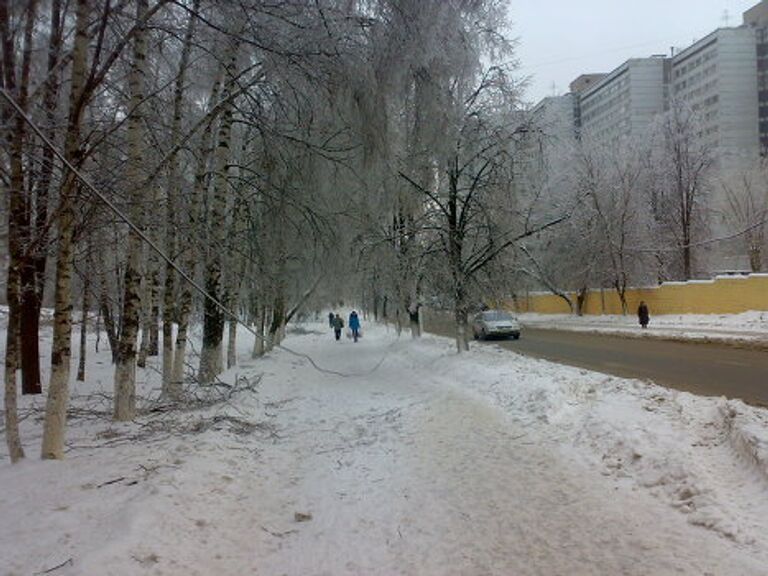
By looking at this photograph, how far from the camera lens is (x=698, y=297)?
1334 inches

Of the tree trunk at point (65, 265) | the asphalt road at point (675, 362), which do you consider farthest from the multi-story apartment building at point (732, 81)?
the tree trunk at point (65, 265)

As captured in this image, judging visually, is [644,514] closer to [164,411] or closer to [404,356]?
[164,411]

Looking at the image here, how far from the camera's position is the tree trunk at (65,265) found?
263 inches

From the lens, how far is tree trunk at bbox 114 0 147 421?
8305mm

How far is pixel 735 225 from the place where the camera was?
48.6 meters

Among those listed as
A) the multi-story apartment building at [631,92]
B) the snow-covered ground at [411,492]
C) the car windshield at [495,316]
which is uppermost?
the multi-story apartment building at [631,92]

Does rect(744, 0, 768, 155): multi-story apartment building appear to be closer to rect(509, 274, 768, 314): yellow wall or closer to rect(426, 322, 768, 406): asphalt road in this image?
rect(509, 274, 768, 314): yellow wall

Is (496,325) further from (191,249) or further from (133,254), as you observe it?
(133,254)

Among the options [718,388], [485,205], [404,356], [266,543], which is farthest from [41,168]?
[404,356]

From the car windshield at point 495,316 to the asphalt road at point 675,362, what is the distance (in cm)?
495

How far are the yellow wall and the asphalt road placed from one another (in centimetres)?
782

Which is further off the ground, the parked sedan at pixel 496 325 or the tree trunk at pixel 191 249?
the tree trunk at pixel 191 249

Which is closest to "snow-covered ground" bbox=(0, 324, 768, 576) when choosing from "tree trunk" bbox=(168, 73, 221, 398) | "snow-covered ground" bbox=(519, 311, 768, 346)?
"tree trunk" bbox=(168, 73, 221, 398)

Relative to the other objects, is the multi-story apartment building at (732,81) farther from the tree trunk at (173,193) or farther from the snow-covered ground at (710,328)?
the tree trunk at (173,193)
